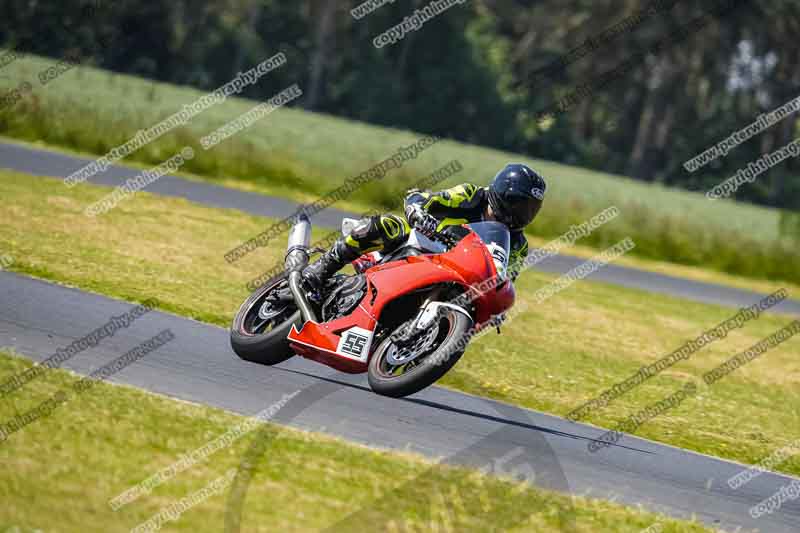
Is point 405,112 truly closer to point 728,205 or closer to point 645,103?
point 645,103

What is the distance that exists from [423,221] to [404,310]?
2.23 feet

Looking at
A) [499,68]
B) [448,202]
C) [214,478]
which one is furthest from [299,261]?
[499,68]

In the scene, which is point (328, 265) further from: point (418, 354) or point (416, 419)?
point (416, 419)

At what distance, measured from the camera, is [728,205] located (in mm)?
35438

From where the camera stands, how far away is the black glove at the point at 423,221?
8398 mm

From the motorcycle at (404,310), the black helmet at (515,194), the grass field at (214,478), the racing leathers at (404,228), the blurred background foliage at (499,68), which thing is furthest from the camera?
the blurred background foliage at (499,68)

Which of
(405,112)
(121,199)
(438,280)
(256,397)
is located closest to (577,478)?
(438,280)

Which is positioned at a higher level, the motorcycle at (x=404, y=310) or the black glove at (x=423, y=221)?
the black glove at (x=423, y=221)

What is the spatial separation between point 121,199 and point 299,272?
9201 millimetres

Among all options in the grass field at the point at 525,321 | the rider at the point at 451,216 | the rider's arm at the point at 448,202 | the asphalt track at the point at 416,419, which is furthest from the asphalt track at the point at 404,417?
the rider's arm at the point at 448,202

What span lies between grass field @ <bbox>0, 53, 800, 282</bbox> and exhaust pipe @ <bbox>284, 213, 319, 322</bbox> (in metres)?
14.6

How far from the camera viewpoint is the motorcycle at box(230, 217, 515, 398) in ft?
26.2

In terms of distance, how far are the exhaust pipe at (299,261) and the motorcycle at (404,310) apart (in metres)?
0.01

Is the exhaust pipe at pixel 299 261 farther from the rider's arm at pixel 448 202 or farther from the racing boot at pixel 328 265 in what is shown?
the rider's arm at pixel 448 202
